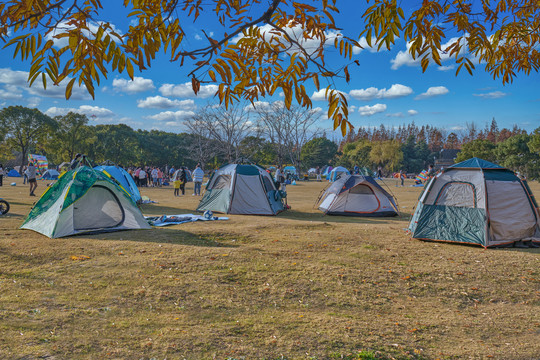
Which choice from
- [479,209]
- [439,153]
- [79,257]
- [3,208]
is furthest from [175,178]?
[439,153]

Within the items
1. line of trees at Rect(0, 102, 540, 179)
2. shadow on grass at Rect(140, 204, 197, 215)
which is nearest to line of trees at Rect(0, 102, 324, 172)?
line of trees at Rect(0, 102, 540, 179)

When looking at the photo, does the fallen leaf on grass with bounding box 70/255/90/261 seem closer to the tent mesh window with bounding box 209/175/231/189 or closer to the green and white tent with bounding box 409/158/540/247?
the green and white tent with bounding box 409/158/540/247

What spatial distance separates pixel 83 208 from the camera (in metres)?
9.60

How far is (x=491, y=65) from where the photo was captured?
505 centimetres

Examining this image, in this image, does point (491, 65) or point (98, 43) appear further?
point (491, 65)

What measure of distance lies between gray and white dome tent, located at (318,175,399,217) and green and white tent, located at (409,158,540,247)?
16.1 ft

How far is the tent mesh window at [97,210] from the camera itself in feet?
31.1

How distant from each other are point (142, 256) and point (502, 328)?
5.81 m

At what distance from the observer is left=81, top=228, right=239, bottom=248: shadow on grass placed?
873cm

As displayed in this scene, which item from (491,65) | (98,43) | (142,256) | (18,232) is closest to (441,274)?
(491,65)

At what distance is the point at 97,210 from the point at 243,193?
5685mm

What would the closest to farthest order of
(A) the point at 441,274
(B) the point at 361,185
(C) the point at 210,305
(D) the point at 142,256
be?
(C) the point at 210,305
(A) the point at 441,274
(D) the point at 142,256
(B) the point at 361,185

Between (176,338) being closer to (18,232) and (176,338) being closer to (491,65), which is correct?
(491,65)

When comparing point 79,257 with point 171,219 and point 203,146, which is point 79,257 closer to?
point 171,219
